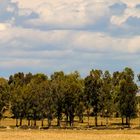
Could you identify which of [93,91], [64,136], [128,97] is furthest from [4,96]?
[64,136]

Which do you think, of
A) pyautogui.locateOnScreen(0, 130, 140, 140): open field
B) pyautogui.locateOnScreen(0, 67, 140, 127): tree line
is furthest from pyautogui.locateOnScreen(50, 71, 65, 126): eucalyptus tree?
pyautogui.locateOnScreen(0, 130, 140, 140): open field

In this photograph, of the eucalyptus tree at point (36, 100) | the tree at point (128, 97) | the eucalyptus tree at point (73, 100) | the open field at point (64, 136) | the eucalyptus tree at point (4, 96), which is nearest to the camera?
the open field at point (64, 136)

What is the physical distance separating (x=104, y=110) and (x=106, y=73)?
2351 cm

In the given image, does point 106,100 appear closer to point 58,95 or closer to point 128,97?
point 128,97

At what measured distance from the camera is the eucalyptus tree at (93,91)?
143375 mm

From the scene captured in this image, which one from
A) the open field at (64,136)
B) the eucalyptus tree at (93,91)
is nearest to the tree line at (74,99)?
the eucalyptus tree at (93,91)

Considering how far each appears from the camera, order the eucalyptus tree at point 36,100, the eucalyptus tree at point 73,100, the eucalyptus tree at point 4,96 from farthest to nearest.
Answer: the eucalyptus tree at point 4,96 → the eucalyptus tree at point 36,100 → the eucalyptus tree at point 73,100

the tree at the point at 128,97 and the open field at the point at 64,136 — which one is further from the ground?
the tree at the point at 128,97

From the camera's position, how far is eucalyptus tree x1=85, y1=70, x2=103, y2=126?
143 meters

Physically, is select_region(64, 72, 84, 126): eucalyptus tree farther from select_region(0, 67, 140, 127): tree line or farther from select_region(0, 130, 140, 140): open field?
select_region(0, 130, 140, 140): open field

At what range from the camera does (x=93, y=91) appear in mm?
144625

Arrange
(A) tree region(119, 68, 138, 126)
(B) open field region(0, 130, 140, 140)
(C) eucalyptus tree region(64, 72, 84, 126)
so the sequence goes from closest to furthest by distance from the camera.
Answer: (B) open field region(0, 130, 140, 140), (A) tree region(119, 68, 138, 126), (C) eucalyptus tree region(64, 72, 84, 126)

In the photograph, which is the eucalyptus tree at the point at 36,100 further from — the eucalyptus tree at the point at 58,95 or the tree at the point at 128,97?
the tree at the point at 128,97

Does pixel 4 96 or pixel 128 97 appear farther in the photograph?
pixel 4 96
